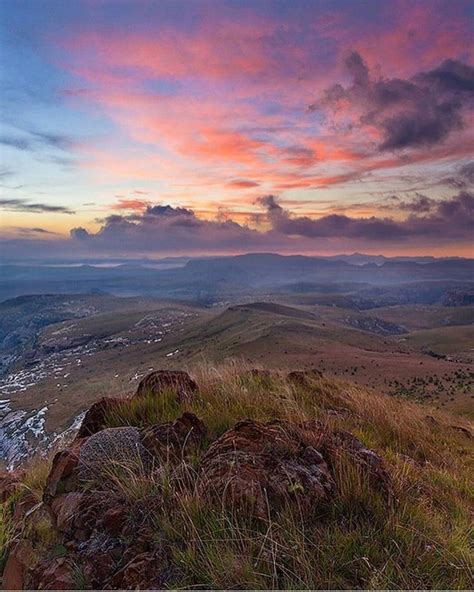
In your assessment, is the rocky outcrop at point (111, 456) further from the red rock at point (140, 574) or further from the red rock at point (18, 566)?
the red rock at point (140, 574)

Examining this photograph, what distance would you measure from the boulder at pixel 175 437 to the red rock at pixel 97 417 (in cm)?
124

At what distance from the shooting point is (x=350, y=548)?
10.2 ft

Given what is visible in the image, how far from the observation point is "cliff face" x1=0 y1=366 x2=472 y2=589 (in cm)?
296

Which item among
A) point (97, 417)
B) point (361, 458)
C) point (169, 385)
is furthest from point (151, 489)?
point (169, 385)

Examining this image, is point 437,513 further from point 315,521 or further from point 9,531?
point 9,531

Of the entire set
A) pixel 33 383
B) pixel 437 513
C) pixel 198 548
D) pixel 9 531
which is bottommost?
pixel 33 383

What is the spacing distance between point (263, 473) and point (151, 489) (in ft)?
3.45

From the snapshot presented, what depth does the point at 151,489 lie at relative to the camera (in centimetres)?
379

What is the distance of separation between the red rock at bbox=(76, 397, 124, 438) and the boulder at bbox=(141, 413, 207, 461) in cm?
124

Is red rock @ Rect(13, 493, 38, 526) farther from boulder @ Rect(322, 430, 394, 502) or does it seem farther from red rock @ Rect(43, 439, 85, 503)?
boulder @ Rect(322, 430, 394, 502)

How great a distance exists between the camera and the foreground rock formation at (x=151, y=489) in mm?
3270

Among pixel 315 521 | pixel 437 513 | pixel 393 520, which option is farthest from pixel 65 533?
pixel 437 513

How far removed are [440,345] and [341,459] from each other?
118 m

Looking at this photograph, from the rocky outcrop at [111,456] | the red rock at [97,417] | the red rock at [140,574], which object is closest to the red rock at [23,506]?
the rocky outcrop at [111,456]
